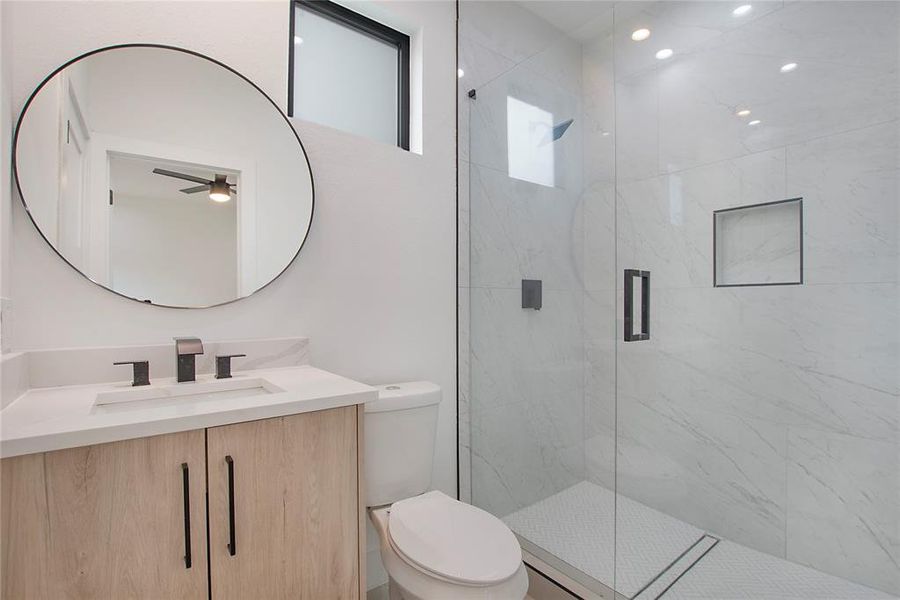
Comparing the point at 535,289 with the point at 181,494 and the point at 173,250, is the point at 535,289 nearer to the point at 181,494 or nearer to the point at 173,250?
the point at 173,250

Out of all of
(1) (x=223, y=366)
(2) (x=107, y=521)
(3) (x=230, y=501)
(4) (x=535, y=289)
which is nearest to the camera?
(2) (x=107, y=521)

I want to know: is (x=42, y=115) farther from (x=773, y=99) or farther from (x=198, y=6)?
(x=773, y=99)

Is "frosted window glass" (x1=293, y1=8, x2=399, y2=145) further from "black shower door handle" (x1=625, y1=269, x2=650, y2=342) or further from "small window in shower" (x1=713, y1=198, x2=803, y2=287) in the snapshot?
"small window in shower" (x1=713, y1=198, x2=803, y2=287)

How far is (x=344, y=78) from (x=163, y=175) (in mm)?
838

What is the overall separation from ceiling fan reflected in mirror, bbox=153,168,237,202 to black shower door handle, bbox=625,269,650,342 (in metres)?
1.49

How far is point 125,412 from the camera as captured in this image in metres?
0.93

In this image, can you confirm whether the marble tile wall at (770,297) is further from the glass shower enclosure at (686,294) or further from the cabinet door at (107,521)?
the cabinet door at (107,521)

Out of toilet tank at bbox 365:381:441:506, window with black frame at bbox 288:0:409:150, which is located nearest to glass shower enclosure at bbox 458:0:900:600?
window with black frame at bbox 288:0:409:150

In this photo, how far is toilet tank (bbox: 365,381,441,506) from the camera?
1397 millimetres

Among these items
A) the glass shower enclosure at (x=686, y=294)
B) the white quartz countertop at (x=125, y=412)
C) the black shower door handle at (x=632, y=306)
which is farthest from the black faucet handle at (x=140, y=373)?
the black shower door handle at (x=632, y=306)

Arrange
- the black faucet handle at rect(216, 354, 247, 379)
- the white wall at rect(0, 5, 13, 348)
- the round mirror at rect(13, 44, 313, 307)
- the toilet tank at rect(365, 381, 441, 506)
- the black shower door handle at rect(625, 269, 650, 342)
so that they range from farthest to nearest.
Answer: the black shower door handle at rect(625, 269, 650, 342) < the toilet tank at rect(365, 381, 441, 506) < the black faucet handle at rect(216, 354, 247, 379) < the round mirror at rect(13, 44, 313, 307) < the white wall at rect(0, 5, 13, 348)

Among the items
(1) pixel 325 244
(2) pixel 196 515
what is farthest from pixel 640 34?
(2) pixel 196 515

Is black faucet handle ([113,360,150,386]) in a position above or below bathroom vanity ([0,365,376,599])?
above

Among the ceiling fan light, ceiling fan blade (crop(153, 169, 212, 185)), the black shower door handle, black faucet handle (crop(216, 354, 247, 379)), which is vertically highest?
ceiling fan blade (crop(153, 169, 212, 185))
